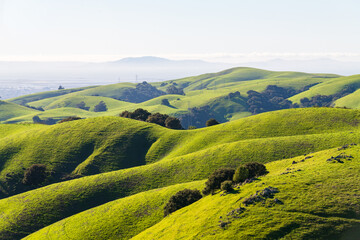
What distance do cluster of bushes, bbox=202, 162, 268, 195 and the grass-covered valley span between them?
0.63 m

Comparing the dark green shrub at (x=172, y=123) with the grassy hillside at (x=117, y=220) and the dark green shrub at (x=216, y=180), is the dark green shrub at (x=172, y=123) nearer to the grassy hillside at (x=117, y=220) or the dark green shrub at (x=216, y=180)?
the grassy hillside at (x=117, y=220)

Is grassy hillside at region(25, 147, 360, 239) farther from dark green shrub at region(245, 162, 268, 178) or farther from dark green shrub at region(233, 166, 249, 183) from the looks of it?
dark green shrub at region(245, 162, 268, 178)

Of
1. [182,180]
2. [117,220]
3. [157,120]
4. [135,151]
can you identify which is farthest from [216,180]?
[157,120]

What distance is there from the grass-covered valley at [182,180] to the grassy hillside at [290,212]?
12cm

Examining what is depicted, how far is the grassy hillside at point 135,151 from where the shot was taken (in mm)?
69688

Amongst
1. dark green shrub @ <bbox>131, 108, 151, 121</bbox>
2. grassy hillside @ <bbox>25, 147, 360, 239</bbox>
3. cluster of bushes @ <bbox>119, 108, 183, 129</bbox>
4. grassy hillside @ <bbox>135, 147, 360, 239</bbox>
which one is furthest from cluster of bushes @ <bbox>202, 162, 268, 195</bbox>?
dark green shrub @ <bbox>131, 108, 151, 121</bbox>

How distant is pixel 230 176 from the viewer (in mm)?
50594

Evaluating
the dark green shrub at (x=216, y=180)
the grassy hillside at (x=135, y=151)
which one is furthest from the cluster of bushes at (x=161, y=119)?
the dark green shrub at (x=216, y=180)

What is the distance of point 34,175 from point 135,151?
3330 centimetres

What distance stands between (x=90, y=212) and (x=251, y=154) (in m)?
42.1

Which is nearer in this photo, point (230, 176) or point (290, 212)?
point (290, 212)

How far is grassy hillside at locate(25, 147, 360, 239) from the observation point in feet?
103

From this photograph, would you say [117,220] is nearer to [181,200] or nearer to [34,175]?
[181,200]

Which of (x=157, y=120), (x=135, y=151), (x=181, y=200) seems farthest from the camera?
(x=157, y=120)
